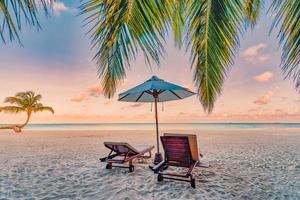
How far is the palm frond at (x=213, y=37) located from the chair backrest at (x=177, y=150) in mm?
1733

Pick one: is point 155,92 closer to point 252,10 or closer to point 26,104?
point 252,10

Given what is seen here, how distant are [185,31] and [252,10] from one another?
84 centimetres

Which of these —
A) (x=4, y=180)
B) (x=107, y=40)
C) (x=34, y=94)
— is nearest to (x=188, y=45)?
(x=107, y=40)

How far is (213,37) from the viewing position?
2.37 m

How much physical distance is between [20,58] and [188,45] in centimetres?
1580

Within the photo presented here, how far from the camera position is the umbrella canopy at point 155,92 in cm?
506

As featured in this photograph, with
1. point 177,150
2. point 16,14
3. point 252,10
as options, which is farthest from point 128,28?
point 177,150

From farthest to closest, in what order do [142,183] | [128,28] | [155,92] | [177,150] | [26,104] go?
[26,104]
[155,92]
[177,150]
[142,183]
[128,28]

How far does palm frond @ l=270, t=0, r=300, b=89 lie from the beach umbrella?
138 inches

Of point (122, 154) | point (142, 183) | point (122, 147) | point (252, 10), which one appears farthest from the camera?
point (122, 154)

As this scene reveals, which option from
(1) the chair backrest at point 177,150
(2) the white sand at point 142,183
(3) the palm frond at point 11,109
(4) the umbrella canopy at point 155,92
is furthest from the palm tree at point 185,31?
(3) the palm frond at point 11,109

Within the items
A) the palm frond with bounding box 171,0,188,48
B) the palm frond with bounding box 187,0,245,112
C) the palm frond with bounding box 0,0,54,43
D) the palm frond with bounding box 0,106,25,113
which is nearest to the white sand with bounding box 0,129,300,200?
the palm frond with bounding box 187,0,245,112

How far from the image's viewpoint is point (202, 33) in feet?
8.38

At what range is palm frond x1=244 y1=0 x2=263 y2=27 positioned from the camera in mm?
2479
